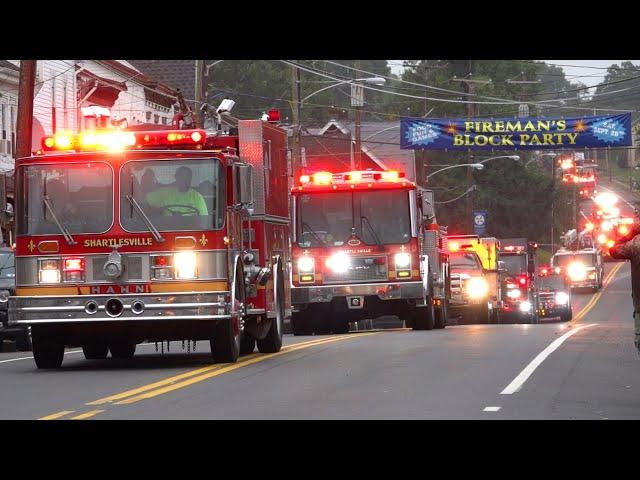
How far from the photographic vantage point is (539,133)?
165 feet

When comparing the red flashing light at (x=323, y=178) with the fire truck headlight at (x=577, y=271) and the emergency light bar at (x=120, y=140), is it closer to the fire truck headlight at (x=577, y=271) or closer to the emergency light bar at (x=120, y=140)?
the emergency light bar at (x=120, y=140)

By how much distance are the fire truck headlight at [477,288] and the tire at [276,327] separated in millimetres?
20487

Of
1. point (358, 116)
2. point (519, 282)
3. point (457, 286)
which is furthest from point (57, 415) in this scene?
point (358, 116)

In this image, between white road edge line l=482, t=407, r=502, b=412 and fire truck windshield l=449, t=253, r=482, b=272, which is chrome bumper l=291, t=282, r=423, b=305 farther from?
white road edge line l=482, t=407, r=502, b=412

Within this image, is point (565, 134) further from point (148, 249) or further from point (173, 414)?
point (173, 414)

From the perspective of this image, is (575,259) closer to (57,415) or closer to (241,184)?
(241,184)

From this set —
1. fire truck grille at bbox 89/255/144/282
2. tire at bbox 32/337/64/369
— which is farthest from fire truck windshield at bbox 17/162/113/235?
tire at bbox 32/337/64/369

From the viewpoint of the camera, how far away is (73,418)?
1304cm

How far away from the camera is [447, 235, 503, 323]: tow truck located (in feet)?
137

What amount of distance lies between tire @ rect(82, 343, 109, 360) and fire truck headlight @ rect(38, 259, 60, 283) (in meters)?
2.80

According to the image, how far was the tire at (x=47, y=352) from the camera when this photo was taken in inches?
746

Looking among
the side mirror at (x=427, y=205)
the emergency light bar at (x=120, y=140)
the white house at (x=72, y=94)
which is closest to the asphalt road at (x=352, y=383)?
the emergency light bar at (x=120, y=140)
